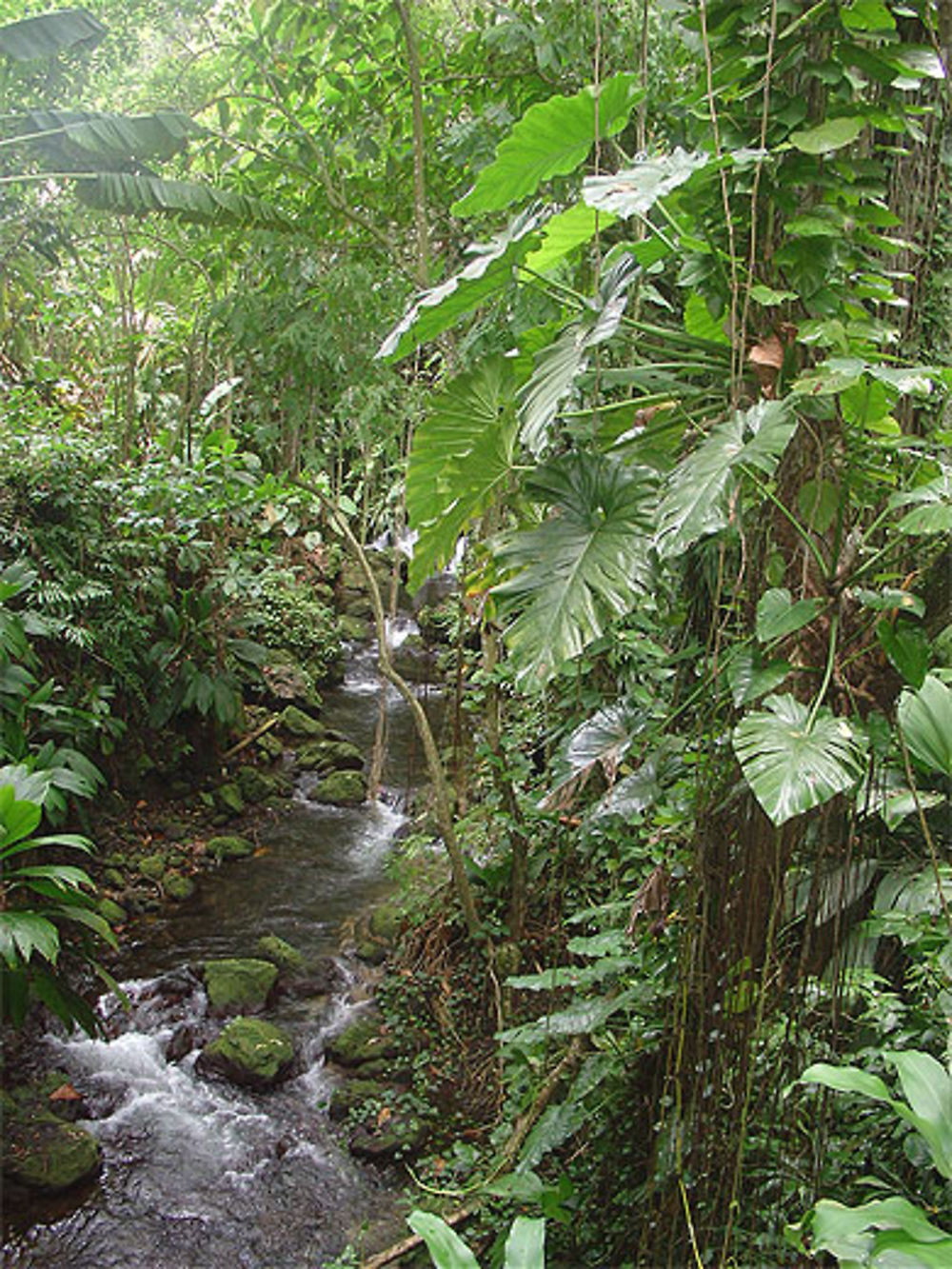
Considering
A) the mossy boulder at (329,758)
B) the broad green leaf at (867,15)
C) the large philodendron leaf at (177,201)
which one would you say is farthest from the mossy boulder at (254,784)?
the broad green leaf at (867,15)

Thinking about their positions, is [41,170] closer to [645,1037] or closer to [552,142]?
[552,142]

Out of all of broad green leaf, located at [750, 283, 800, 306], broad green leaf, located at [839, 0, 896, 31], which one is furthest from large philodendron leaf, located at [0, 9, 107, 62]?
broad green leaf, located at [750, 283, 800, 306]

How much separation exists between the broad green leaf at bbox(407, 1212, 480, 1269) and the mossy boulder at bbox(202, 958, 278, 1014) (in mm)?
2888

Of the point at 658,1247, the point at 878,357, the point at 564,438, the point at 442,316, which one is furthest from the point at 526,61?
the point at 658,1247

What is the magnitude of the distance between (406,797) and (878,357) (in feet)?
14.5

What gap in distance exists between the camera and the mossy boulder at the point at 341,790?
19.0 feet

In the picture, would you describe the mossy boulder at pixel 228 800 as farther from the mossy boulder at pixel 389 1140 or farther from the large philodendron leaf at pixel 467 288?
the large philodendron leaf at pixel 467 288

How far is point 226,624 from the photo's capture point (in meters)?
5.75

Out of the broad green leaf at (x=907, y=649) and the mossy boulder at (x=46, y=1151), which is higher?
the broad green leaf at (x=907, y=649)

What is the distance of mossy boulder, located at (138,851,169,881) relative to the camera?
4.66 m

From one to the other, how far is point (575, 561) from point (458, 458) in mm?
402

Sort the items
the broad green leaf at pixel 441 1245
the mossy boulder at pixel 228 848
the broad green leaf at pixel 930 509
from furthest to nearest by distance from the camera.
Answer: the mossy boulder at pixel 228 848
the broad green leaf at pixel 930 509
the broad green leaf at pixel 441 1245

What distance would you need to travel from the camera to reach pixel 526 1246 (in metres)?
1.09

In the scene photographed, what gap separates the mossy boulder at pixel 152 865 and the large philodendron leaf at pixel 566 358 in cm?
386
